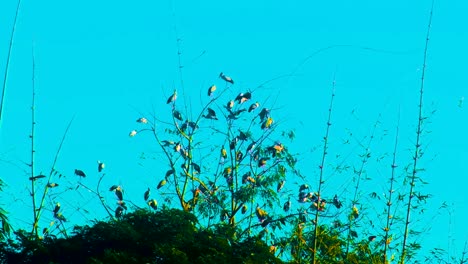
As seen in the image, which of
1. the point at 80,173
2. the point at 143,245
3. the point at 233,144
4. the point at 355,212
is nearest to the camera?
the point at 143,245

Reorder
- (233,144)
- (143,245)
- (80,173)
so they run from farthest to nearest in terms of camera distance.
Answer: (80,173)
(233,144)
(143,245)

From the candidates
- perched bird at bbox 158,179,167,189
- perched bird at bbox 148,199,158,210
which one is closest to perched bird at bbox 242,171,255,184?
perched bird at bbox 158,179,167,189

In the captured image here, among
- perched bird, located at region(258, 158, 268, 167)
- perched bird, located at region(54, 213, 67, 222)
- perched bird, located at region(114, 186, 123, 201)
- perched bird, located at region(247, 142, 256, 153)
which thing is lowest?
perched bird, located at region(54, 213, 67, 222)

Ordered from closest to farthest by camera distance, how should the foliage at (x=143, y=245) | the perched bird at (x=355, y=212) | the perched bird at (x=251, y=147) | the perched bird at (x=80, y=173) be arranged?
the foliage at (x=143, y=245), the perched bird at (x=355, y=212), the perched bird at (x=251, y=147), the perched bird at (x=80, y=173)

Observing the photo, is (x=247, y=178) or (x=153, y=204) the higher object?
(x=247, y=178)

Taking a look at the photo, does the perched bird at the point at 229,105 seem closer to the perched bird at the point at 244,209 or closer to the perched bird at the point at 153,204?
the perched bird at the point at 244,209

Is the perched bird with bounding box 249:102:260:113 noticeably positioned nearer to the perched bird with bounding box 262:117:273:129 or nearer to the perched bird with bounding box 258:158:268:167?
the perched bird with bounding box 262:117:273:129

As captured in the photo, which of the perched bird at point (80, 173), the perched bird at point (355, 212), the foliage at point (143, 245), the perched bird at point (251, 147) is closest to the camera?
the foliage at point (143, 245)

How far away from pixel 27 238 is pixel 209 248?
203 cm

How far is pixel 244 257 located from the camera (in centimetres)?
741

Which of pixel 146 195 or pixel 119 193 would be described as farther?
pixel 146 195

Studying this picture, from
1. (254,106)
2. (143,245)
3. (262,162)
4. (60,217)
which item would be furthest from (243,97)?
(143,245)

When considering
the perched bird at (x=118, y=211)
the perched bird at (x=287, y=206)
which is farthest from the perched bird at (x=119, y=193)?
the perched bird at (x=287, y=206)

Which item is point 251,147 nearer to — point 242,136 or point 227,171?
point 242,136
